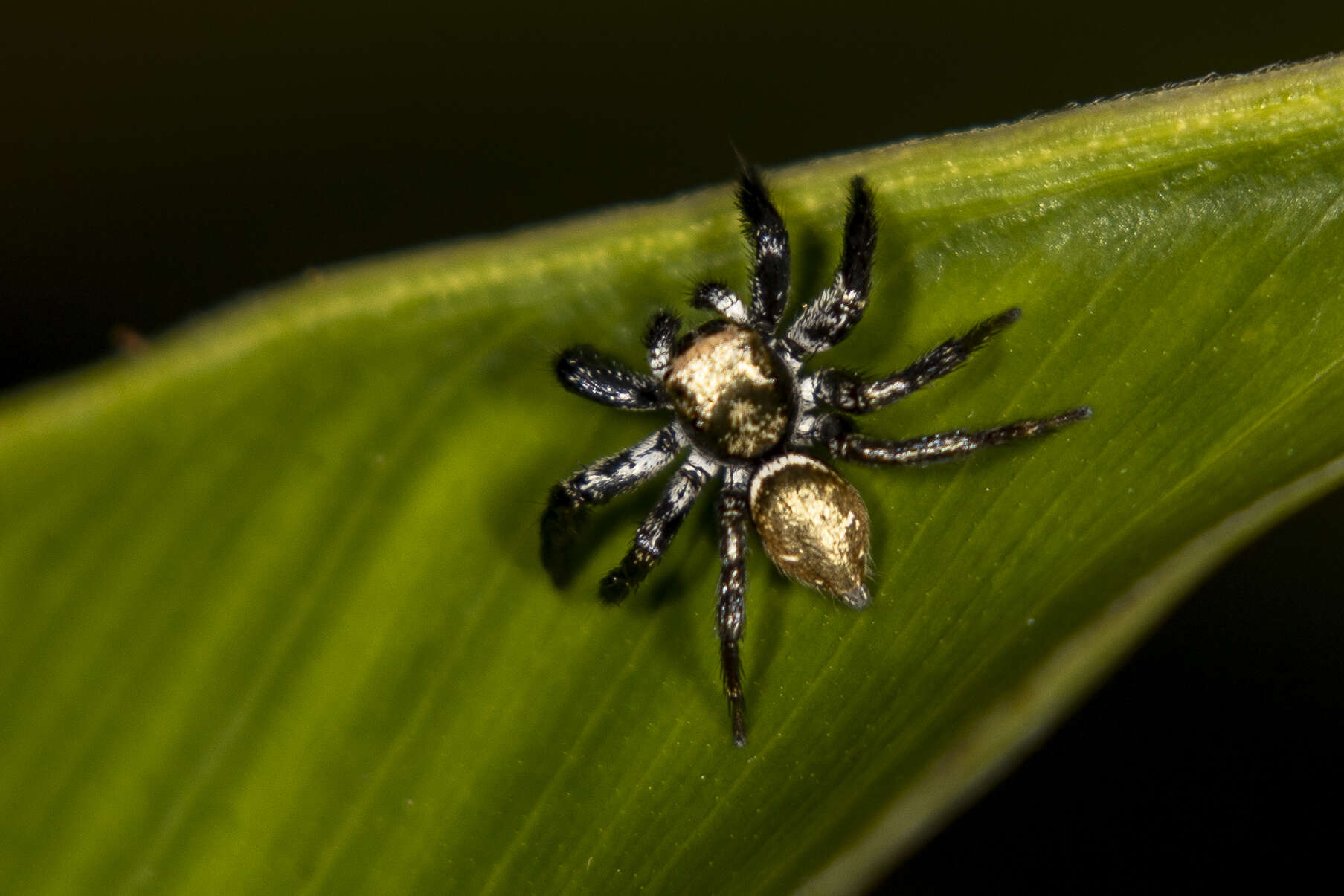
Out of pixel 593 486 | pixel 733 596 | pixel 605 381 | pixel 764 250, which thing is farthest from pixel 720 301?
pixel 733 596

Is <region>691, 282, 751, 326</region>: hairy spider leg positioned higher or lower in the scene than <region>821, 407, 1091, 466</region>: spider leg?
higher

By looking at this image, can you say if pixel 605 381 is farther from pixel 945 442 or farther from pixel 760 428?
pixel 945 442

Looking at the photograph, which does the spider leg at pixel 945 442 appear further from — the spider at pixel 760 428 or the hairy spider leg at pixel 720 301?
the hairy spider leg at pixel 720 301

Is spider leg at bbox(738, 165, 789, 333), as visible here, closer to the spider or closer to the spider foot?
the spider

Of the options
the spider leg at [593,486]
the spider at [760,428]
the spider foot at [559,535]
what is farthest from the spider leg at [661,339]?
the spider foot at [559,535]

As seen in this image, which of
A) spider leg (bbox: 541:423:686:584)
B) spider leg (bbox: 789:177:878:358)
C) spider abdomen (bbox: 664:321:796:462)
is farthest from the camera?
spider abdomen (bbox: 664:321:796:462)

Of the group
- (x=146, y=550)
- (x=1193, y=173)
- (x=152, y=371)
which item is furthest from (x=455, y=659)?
(x=1193, y=173)

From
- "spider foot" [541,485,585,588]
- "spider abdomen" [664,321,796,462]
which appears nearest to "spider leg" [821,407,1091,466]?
"spider abdomen" [664,321,796,462]
